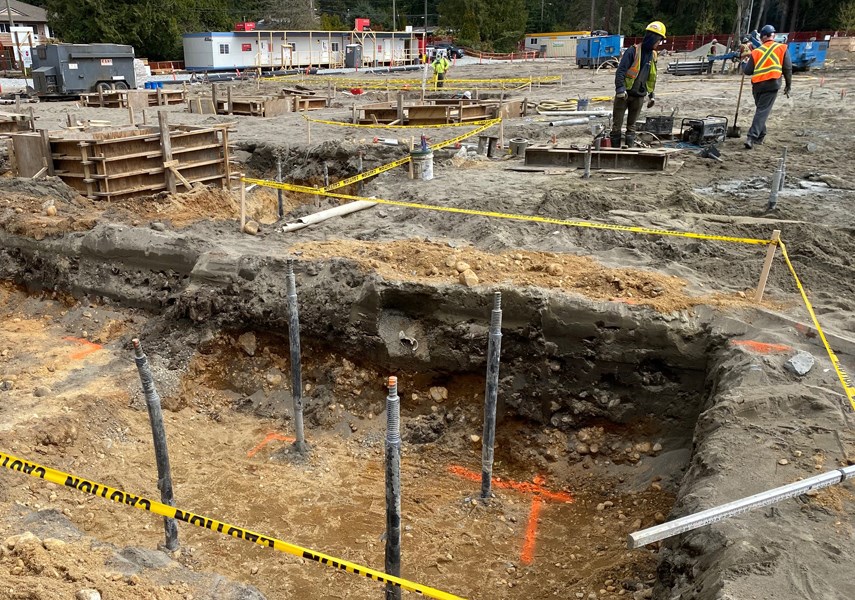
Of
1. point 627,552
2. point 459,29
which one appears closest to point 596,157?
point 627,552

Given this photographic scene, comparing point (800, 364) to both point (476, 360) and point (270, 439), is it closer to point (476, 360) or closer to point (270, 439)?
point (476, 360)

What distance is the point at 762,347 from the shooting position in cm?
565

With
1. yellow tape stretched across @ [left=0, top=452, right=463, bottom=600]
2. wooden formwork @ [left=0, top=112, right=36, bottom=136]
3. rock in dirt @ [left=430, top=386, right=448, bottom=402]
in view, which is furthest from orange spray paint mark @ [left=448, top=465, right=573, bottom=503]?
wooden formwork @ [left=0, top=112, right=36, bottom=136]

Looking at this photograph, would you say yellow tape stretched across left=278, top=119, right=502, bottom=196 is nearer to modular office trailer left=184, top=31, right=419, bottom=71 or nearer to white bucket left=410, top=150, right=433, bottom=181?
white bucket left=410, top=150, right=433, bottom=181

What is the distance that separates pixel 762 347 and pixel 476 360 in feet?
8.85

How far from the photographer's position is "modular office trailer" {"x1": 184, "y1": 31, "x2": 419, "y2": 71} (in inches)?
1688

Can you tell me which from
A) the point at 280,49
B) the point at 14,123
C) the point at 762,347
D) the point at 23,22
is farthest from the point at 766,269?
the point at 23,22

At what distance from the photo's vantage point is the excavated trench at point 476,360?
6.05 metres

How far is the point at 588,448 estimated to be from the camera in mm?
6410

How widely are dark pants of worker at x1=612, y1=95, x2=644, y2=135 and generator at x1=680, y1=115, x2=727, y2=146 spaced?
1.67m

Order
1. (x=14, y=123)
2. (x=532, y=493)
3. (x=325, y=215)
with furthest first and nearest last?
(x=14, y=123) → (x=325, y=215) → (x=532, y=493)

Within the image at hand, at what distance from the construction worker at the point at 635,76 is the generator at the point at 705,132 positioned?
173 cm

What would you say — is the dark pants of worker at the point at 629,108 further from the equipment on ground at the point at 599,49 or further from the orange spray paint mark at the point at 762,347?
the equipment on ground at the point at 599,49

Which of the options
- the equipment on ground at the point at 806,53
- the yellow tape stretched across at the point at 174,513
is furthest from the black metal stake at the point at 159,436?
the equipment on ground at the point at 806,53
